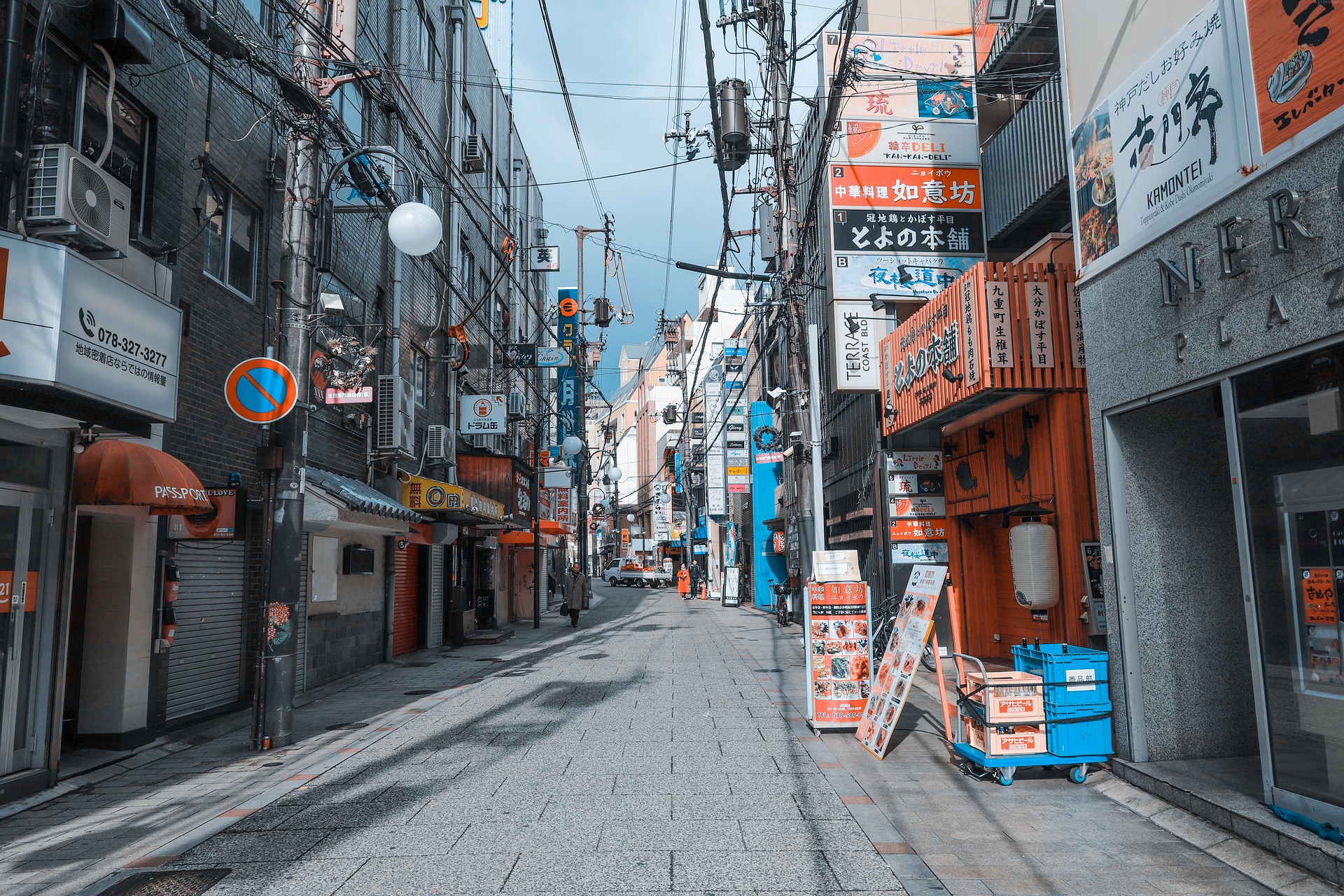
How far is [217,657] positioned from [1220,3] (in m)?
11.8

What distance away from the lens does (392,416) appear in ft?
49.4

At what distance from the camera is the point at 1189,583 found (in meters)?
7.00

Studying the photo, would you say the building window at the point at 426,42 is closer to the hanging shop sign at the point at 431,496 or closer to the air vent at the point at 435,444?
the air vent at the point at 435,444

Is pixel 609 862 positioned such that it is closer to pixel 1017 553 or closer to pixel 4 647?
pixel 4 647

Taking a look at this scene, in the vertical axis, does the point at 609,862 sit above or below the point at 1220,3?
below

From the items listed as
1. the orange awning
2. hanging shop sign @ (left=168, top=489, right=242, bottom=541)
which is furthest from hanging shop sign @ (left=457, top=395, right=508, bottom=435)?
the orange awning

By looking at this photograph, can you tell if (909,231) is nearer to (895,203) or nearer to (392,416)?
(895,203)

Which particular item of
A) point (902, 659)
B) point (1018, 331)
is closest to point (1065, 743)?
point (902, 659)

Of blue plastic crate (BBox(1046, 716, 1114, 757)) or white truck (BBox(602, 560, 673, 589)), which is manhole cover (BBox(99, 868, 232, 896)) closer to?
blue plastic crate (BBox(1046, 716, 1114, 757))

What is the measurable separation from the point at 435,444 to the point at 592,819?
13270 mm

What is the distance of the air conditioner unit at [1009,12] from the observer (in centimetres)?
1134

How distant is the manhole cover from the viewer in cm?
482

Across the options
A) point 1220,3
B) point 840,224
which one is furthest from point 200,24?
point 1220,3

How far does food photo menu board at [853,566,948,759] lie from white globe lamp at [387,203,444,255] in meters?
5.68
